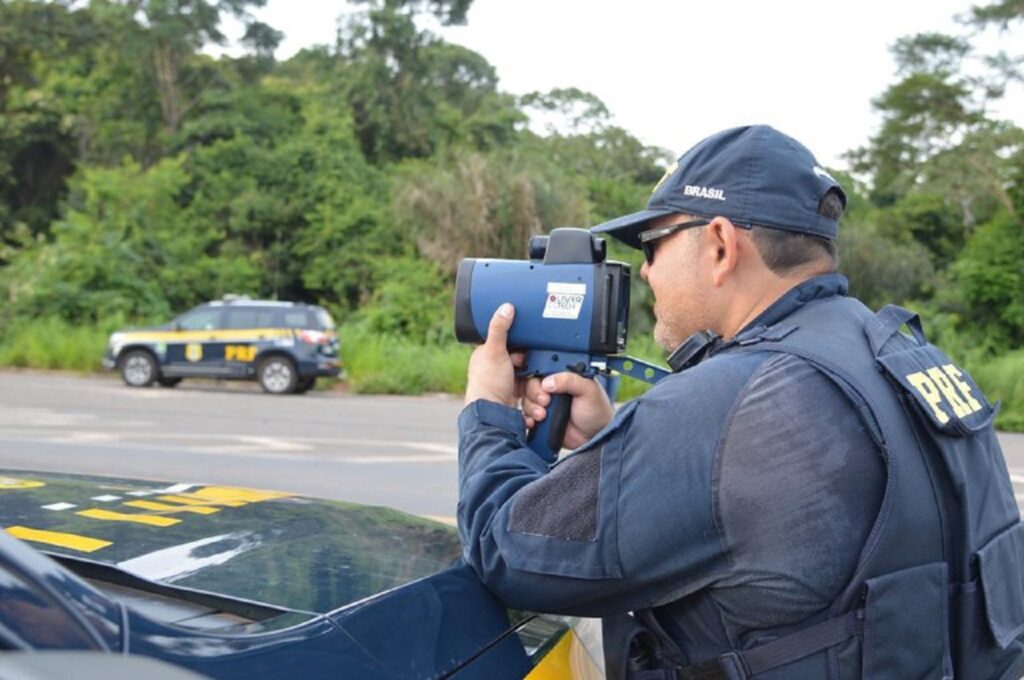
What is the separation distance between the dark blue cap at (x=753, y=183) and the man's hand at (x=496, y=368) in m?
0.35

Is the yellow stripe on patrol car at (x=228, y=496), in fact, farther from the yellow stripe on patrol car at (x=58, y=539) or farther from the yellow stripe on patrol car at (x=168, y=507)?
the yellow stripe on patrol car at (x=58, y=539)

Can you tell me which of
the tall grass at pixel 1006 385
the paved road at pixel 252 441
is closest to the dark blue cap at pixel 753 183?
the paved road at pixel 252 441

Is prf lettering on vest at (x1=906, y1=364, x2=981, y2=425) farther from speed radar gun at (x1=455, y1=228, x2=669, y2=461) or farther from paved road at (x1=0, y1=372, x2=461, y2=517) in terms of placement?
paved road at (x1=0, y1=372, x2=461, y2=517)

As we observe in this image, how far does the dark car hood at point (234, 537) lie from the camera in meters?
1.62

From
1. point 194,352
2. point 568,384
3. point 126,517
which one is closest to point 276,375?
point 194,352

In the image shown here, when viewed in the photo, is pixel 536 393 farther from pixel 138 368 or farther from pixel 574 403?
pixel 138 368

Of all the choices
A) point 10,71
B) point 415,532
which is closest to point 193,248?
point 10,71

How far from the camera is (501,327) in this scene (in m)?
1.91

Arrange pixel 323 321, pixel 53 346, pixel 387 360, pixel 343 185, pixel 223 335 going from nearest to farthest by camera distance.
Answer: pixel 223 335, pixel 323 321, pixel 387 360, pixel 53 346, pixel 343 185

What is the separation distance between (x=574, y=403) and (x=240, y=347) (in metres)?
15.8

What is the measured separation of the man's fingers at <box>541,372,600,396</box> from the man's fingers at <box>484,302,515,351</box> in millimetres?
106

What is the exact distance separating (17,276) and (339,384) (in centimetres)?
905

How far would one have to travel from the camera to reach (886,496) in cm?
144

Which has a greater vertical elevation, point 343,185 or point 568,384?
point 343,185
